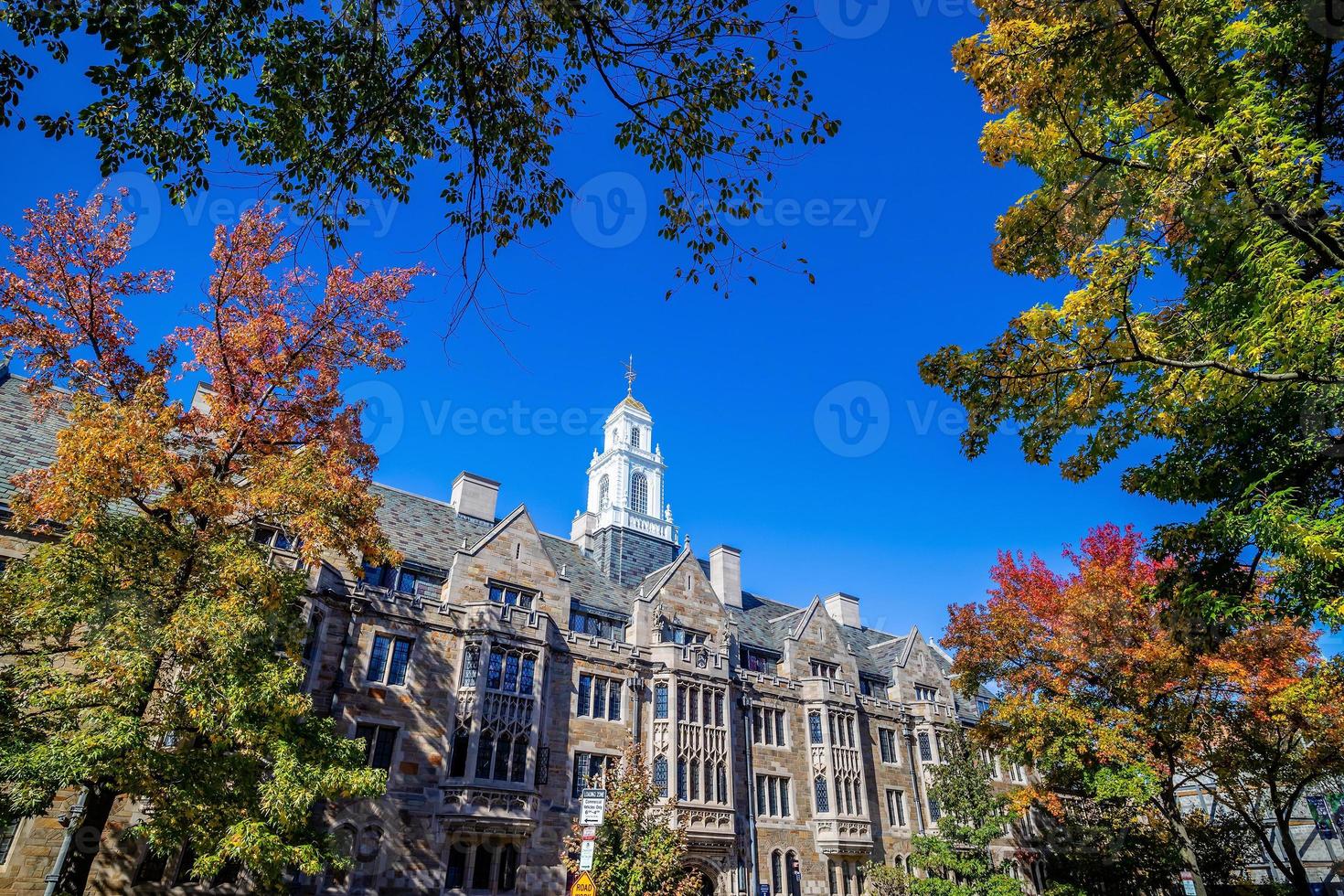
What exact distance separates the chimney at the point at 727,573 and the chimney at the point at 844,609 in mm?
9249

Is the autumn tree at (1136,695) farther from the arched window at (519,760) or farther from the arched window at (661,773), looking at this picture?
the arched window at (519,760)

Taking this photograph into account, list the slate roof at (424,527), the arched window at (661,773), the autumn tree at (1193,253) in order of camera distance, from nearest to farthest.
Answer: the autumn tree at (1193,253) → the arched window at (661,773) → the slate roof at (424,527)

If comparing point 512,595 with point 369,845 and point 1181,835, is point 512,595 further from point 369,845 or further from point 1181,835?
point 1181,835

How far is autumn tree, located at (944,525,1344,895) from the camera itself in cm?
2164

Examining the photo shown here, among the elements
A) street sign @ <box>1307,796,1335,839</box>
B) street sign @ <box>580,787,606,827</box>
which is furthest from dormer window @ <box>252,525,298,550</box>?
street sign @ <box>1307,796,1335,839</box>

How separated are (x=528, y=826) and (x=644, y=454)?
4751 cm

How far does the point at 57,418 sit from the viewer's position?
74.1ft

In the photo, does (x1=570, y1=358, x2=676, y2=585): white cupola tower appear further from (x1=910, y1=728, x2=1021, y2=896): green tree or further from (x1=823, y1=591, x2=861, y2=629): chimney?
(x1=910, y1=728, x2=1021, y2=896): green tree

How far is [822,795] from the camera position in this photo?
31172mm

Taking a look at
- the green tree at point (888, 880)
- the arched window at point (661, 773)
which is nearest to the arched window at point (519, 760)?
the arched window at point (661, 773)

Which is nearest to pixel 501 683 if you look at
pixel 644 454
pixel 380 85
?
pixel 380 85

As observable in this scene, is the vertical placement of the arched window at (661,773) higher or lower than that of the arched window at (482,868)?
higher

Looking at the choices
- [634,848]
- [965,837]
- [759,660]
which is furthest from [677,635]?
[965,837]

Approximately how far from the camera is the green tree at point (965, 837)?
27.4 meters
